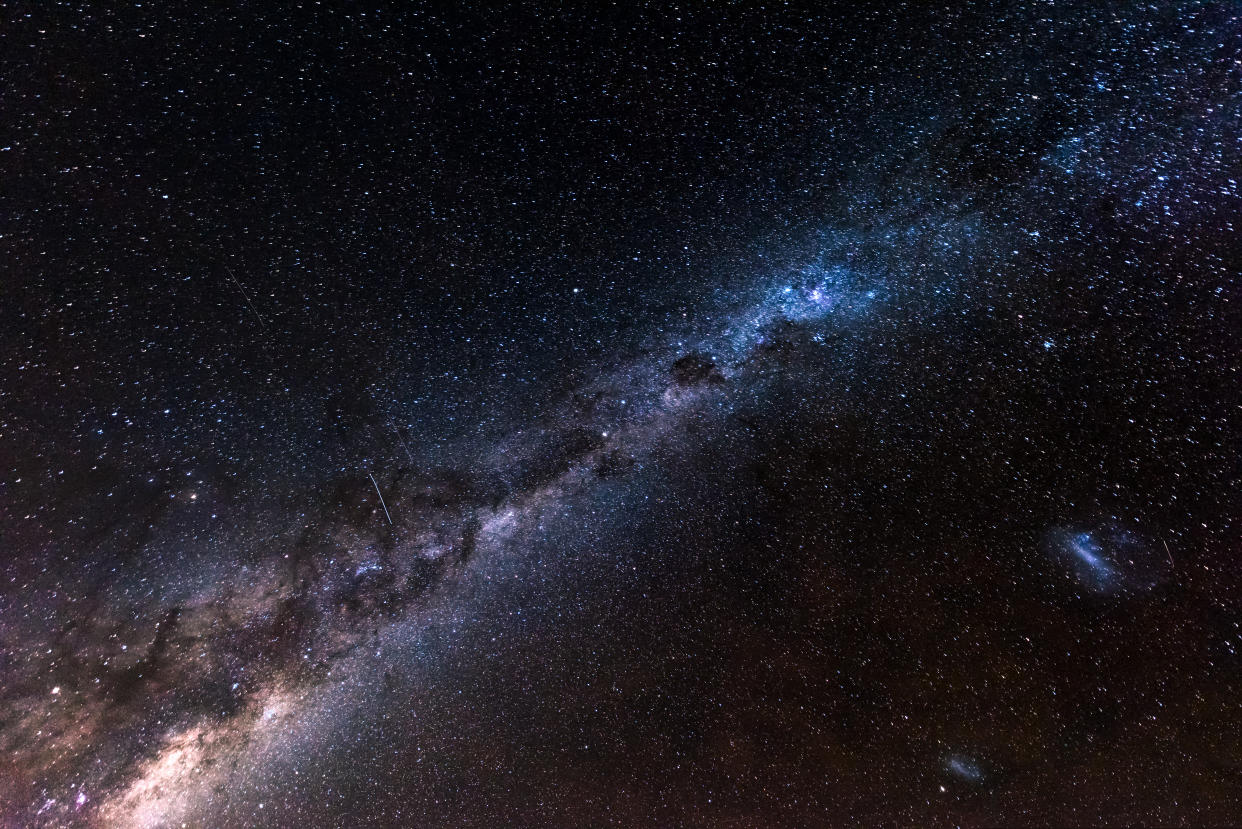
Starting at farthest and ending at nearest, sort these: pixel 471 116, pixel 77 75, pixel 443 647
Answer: pixel 443 647 → pixel 471 116 → pixel 77 75

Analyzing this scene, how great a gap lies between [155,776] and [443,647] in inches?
53.6

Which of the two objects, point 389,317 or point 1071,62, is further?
point 389,317

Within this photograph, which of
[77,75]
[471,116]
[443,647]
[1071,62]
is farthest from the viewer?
[443,647]

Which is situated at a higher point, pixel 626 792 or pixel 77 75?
pixel 77 75

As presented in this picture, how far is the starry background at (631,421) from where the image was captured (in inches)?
87.4

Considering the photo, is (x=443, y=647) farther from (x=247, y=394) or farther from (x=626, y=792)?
(x=247, y=394)

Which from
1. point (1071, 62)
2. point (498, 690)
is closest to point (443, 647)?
point (498, 690)

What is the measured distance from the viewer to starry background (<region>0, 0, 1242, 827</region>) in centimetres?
222

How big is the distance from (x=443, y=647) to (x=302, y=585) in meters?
0.72

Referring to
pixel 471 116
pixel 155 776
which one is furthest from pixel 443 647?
pixel 471 116

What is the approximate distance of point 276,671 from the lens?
2402 millimetres

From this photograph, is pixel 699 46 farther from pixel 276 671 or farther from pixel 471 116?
pixel 276 671

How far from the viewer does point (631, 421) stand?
2.57 metres

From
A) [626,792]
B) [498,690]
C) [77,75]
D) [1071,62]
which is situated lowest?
[626,792]
